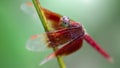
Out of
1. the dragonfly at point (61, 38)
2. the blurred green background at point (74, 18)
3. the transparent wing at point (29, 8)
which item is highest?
the blurred green background at point (74, 18)

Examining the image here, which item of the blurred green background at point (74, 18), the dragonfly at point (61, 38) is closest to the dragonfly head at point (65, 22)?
the dragonfly at point (61, 38)

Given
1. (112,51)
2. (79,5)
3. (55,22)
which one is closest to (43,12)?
(55,22)

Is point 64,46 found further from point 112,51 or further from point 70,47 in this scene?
point 112,51

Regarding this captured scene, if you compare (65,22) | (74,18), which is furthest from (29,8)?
(74,18)

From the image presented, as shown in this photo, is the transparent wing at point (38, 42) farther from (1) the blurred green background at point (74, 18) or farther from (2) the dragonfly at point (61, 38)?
(1) the blurred green background at point (74, 18)

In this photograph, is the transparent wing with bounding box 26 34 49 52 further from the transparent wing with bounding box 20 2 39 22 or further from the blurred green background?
the blurred green background

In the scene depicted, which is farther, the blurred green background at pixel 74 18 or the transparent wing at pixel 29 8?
the blurred green background at pixel 74 18
